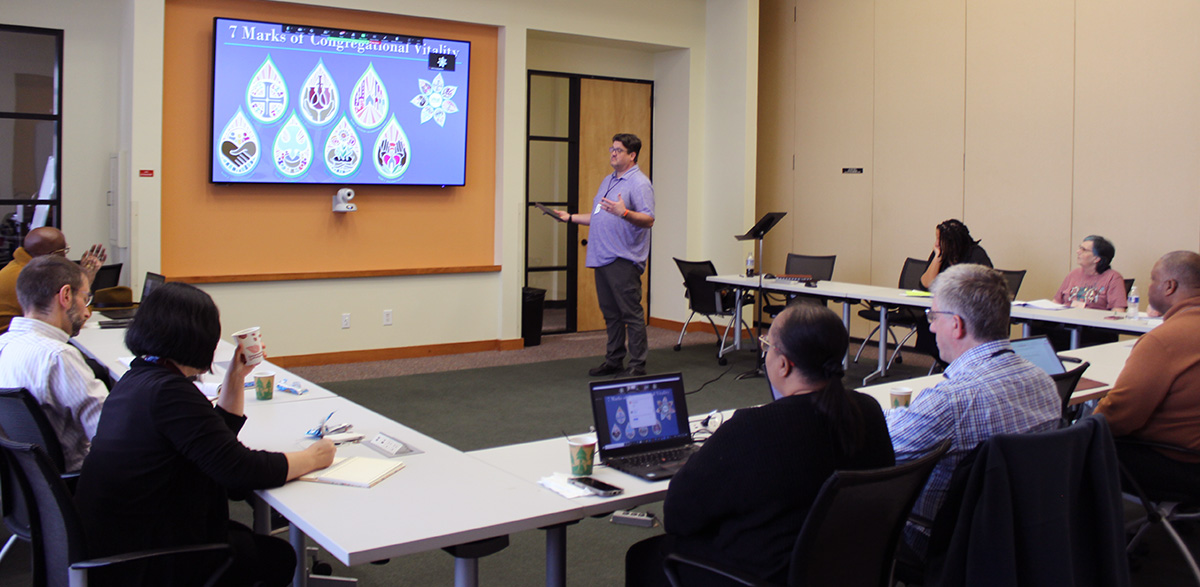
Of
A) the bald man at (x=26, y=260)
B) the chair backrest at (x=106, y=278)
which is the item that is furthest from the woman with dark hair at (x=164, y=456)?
the chair backrest at (x=106, y=278)

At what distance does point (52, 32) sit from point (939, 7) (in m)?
6.81

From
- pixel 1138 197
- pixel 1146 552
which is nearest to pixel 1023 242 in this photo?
pixel 1138 197

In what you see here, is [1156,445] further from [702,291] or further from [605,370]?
[702,291]

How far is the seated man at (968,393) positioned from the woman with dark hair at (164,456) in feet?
5.13

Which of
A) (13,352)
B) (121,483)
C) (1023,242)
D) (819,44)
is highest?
(819,44)

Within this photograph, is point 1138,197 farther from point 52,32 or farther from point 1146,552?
point 52,32

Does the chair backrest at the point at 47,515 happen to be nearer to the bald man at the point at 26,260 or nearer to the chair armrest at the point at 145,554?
the chair armrest at the point at 145,554

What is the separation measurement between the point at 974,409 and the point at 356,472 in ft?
5.01

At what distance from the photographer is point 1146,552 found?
3.41 metres

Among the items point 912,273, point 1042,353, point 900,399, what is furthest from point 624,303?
point 900,399

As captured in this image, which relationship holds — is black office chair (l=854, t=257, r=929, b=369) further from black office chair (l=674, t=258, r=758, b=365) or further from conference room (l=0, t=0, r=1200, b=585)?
black office chair (l=674, t=258, r=758, b=365)

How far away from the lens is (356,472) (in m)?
2.29

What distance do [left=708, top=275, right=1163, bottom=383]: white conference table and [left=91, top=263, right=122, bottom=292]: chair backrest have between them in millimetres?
4403

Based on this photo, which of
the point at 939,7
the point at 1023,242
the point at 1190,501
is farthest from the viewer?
the point at 939,7
